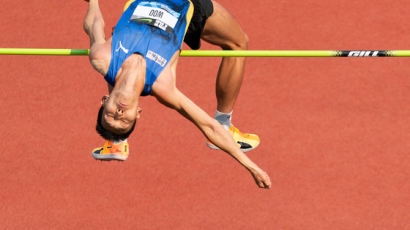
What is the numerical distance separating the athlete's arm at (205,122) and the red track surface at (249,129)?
1304 millimetres

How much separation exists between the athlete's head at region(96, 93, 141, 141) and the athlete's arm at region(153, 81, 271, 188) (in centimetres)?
23

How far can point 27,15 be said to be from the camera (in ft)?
30.2

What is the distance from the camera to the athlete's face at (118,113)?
518 cm

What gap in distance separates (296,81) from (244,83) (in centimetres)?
56

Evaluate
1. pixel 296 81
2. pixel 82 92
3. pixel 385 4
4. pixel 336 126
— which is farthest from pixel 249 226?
pixel 385 4

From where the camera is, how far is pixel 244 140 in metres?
7.03

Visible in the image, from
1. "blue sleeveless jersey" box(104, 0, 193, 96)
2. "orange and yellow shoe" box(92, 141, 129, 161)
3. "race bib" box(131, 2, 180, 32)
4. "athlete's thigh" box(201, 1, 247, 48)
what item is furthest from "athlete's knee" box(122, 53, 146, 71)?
"orange and yellow shoe" box(92, 141, 129, 161)

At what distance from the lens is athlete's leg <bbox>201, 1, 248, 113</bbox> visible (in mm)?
6133

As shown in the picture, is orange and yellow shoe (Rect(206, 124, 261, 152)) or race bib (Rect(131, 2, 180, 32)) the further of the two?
orange and yellow shoe (Rect(206, 124, 261, 152))

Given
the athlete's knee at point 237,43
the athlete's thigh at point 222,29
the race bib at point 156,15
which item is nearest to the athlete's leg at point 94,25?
the race bib at point 156,15

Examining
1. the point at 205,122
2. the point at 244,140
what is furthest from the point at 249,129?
the point at 205,122

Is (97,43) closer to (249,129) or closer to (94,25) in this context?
(94,25)

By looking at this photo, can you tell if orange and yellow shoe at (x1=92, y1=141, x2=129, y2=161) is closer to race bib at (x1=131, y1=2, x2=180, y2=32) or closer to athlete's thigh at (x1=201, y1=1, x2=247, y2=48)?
athlete's thigh at (x1=201, y1=1, x2=247, y2=48)

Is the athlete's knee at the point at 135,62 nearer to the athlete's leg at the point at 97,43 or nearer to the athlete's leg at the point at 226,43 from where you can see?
the athlete's leg at the point at 97,43
